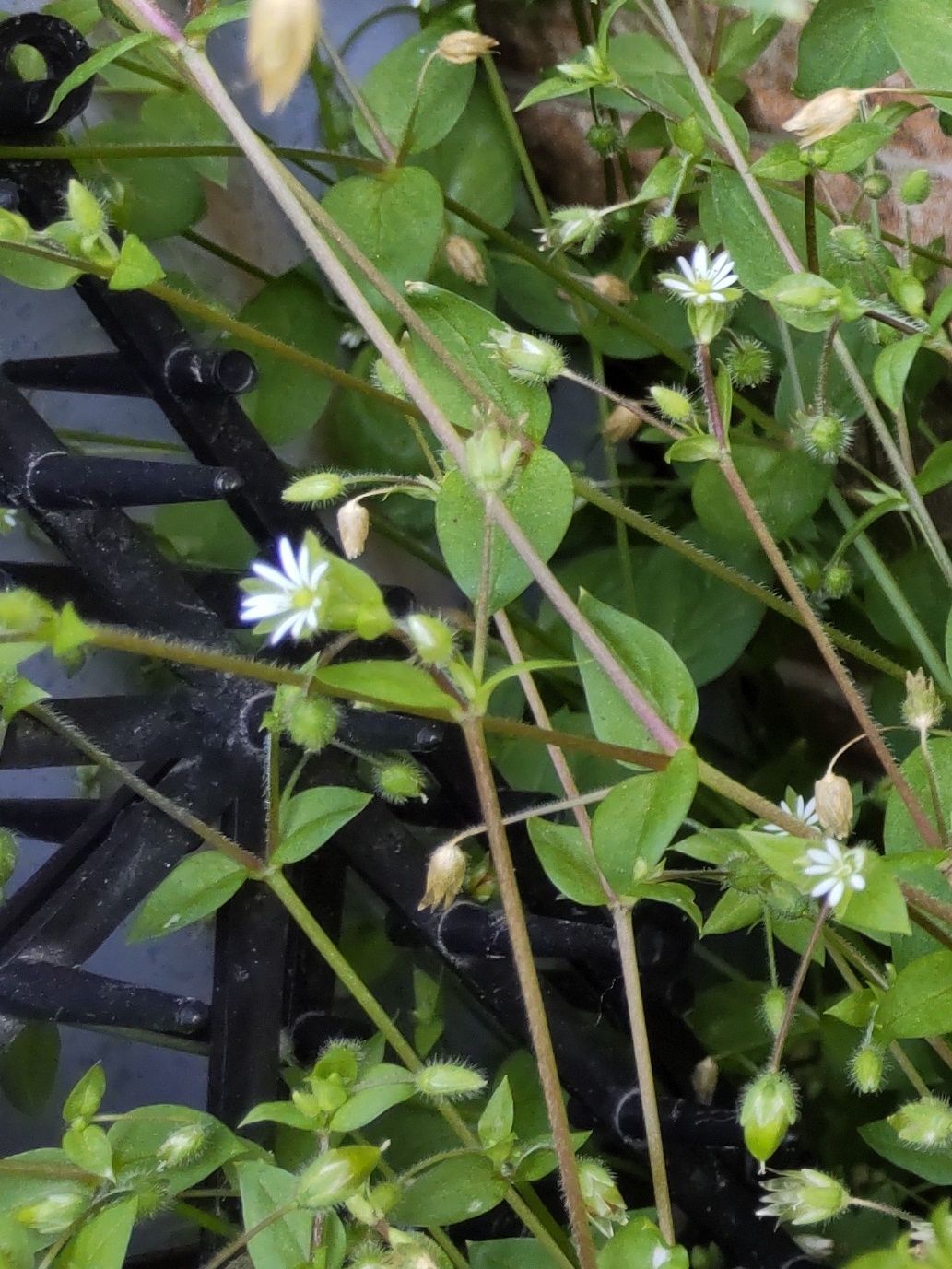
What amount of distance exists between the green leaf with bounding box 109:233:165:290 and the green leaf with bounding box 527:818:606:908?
0.20m

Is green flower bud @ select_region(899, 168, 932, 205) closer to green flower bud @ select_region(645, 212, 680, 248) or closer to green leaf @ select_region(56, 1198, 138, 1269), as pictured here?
green flower bud @ select_region(645, 212, 680, 248)

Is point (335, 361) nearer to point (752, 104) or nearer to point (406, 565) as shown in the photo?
point (406, 565)

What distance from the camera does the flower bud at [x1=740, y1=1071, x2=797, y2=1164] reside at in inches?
11.9

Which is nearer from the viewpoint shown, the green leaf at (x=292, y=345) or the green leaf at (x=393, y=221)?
the green leaf at (x=393, y=221)

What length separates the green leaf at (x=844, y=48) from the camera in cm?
46

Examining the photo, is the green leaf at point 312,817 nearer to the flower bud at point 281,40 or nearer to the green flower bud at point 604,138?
the flower bud at point 281,40

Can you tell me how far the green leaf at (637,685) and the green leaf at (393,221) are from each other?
19cm

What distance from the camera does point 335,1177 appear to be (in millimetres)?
294

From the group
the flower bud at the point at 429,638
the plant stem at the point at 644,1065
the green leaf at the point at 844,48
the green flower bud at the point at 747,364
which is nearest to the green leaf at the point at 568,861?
the plant stem at the point at 644,1065

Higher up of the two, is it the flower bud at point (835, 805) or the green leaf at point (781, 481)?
the flower bud at point (835, 805)

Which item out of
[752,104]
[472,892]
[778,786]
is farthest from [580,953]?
[752,104]

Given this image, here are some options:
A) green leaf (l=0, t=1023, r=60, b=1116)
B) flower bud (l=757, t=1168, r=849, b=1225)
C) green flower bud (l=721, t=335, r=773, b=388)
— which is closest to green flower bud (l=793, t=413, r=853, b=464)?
green flower bud (l=721, t=335, r=773, b=388)

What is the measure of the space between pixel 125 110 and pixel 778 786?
0.50 meters

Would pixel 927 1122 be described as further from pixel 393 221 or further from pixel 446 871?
pixel 393 221
